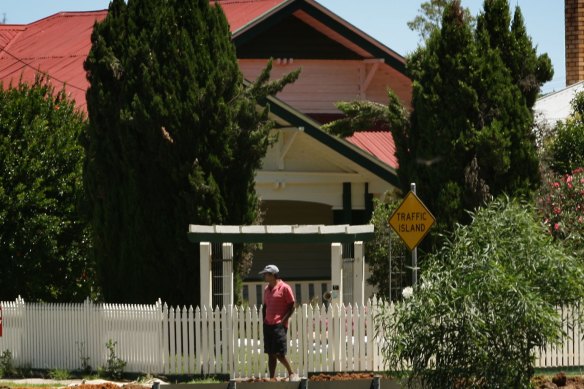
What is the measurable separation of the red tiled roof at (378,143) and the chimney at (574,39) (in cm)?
992

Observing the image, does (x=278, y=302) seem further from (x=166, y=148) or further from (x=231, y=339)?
(x=166, y=148)

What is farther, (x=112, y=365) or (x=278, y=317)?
(x=112, y=365)

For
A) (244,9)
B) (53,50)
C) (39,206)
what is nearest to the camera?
(39,206)

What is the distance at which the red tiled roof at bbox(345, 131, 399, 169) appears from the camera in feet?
94.1

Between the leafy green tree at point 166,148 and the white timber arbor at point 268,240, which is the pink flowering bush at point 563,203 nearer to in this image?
the white timber arbor at point 268,240

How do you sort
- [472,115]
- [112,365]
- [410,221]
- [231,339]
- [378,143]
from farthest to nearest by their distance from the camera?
[378,143]
[472,115]
[112,365]
[231,339]
[410,221]

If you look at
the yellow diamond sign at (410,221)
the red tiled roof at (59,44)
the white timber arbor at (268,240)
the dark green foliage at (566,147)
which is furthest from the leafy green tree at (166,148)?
the dark green foliage at (566,147)

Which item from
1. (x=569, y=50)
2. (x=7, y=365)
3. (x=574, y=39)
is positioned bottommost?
(x=7, y=365)

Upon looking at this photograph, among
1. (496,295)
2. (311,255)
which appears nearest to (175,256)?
(496,295)

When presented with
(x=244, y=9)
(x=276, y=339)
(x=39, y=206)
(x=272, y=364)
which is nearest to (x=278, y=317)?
(x=276, y=339)

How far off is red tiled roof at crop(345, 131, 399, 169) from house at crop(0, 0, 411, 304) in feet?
0.13

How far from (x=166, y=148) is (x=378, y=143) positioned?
10881 mm

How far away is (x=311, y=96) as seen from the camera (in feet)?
101

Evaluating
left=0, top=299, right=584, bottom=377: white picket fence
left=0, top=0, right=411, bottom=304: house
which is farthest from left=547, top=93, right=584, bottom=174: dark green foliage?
left=0, top=299, right=584, bottom=377: white picket fence
